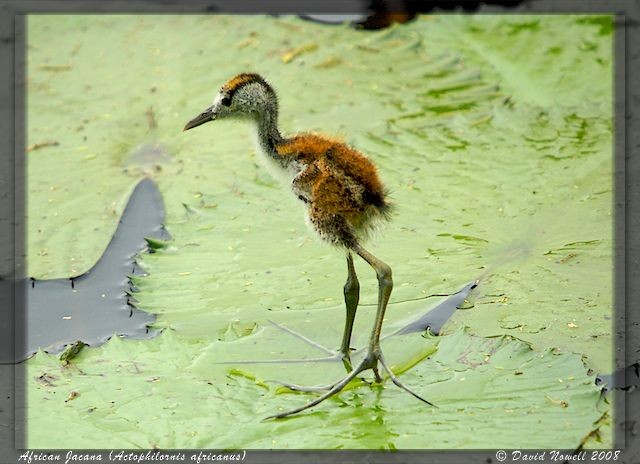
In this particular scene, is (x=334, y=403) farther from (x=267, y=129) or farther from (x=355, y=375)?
(x=267, y=129)

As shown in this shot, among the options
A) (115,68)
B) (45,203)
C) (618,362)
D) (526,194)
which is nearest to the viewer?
(618,362)

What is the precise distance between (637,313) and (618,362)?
0.39 metres

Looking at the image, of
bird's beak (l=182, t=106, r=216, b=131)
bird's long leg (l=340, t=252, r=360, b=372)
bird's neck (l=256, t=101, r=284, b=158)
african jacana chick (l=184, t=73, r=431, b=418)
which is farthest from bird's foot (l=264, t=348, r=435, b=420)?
bird's beak (l=182, t=106, r=216, b=131)

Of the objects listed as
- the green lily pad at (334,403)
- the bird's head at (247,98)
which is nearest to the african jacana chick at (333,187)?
the bird's head at (247,98)

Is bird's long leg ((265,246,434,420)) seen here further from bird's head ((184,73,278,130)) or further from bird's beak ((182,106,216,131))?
bird's beak ((182,106,216,131))

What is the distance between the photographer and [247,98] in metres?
4.00

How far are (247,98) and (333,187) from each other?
60 cm

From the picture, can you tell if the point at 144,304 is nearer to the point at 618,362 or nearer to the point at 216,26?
the point at 618,362

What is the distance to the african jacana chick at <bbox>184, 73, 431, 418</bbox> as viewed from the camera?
3645mm

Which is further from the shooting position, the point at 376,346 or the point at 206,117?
the point at 206,117

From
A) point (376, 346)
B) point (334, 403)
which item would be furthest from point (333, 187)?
point (334, 403)

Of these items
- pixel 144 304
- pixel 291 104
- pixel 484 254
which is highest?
pixel 291 104

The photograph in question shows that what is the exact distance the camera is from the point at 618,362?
3.66m

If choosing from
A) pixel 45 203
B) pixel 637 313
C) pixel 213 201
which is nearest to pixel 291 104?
pixel 213 201
